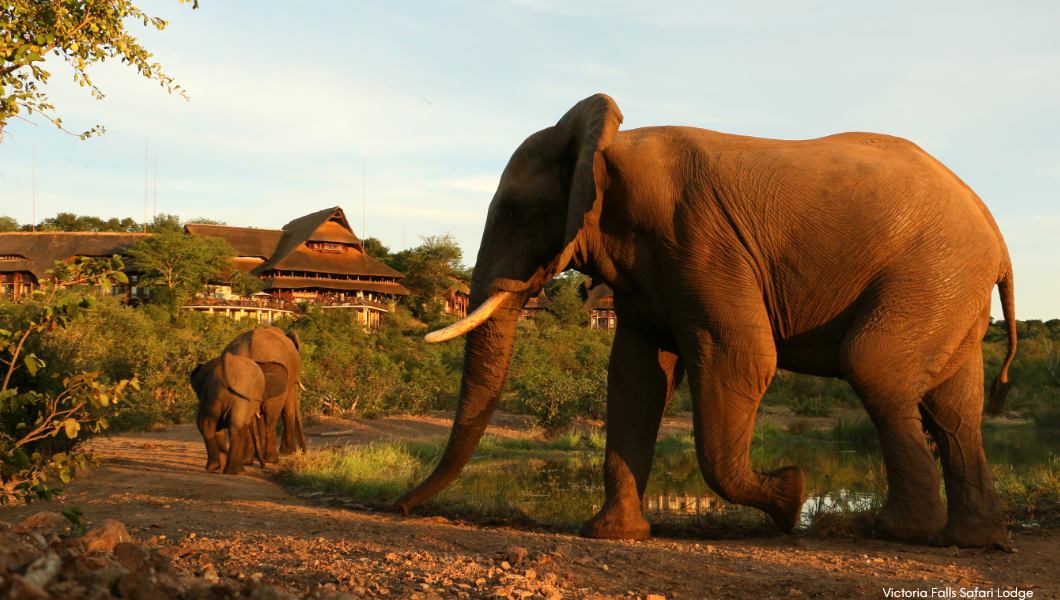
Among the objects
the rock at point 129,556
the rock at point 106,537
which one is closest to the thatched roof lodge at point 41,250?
the rock at point 106,537

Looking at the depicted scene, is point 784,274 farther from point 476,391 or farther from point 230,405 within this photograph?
point 230,405

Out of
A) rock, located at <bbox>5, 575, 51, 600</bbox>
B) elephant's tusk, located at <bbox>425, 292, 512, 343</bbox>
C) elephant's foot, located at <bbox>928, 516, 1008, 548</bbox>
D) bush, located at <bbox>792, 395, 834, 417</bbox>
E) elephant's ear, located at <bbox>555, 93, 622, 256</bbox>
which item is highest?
elephant's ear, located at <bbox>555, 93, 622, 256</bbox>

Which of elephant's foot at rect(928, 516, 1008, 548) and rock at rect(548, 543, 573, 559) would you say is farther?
elephant's foot at rect(928, 516, 1008, 548)

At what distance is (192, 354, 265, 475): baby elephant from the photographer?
32.7 feet

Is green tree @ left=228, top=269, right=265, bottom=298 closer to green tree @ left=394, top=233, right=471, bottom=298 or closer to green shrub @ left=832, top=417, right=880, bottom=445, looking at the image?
green tree @ left=394, top=233, right=471, bottom=298

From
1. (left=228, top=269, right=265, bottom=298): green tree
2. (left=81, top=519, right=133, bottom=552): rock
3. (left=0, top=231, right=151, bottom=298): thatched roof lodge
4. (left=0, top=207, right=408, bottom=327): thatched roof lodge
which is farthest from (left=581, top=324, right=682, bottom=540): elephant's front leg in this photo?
(left=0, top=231, right=151, bottom=298): thatched roof lodge

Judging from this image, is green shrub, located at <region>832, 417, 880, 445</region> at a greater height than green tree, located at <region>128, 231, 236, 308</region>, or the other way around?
green tree, located at <region>128, 231, 236, 308</region>

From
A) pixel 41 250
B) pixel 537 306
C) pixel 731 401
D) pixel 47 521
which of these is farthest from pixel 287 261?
pixel 731 401

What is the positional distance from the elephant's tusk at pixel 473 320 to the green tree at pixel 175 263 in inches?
1539

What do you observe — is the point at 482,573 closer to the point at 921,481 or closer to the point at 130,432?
the point at 921,481

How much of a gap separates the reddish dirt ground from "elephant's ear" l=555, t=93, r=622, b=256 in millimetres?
1923

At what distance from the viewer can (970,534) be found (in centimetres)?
487

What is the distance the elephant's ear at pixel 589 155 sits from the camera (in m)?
4.93

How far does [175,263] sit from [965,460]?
143 ft
